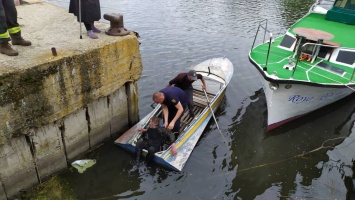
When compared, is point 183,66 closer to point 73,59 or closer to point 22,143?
point 73,59

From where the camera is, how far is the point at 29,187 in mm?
6250

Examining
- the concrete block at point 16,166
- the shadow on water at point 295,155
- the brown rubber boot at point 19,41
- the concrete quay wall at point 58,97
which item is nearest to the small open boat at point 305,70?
the shadow on water at point 295,155

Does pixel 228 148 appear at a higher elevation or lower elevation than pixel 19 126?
lower

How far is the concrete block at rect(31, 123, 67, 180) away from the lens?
19.8 ft

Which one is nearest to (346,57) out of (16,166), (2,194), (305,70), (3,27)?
(305,70)

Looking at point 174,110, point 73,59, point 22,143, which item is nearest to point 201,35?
point 174,110

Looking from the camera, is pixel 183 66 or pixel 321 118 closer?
pixel 321 118

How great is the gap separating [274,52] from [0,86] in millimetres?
8484

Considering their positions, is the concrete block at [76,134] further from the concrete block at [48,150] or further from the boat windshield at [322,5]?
the boat windshield at [322,5]

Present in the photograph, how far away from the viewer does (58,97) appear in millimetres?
5902

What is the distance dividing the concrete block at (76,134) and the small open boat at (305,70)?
5210 mm

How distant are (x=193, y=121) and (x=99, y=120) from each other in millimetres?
2568

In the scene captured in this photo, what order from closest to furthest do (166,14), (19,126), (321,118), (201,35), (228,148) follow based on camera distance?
(19,126)
(228,148)
(321,118)
(201,35)
(166,14)

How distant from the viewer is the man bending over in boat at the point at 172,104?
6793 mm
